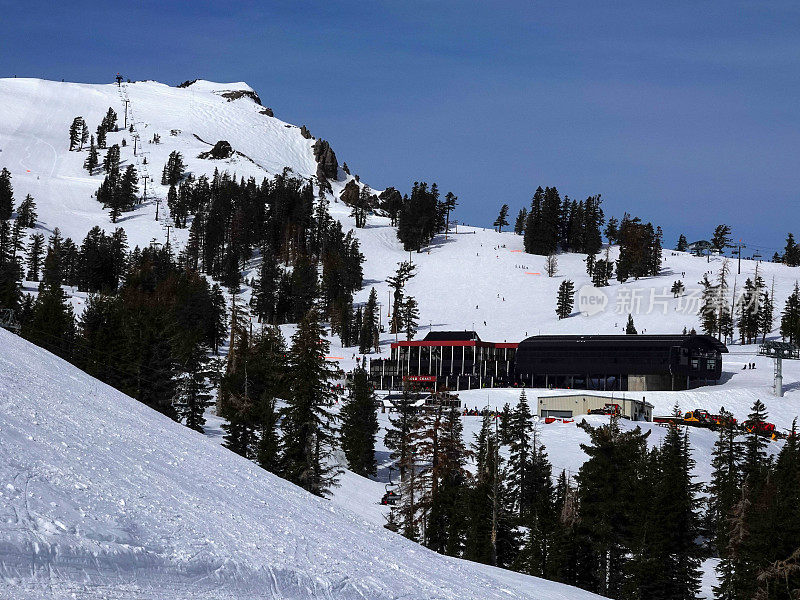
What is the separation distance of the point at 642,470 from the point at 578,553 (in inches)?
338

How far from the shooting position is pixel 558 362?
120m

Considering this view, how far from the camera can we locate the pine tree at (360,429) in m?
72.6

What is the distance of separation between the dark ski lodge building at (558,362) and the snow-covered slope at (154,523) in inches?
3182

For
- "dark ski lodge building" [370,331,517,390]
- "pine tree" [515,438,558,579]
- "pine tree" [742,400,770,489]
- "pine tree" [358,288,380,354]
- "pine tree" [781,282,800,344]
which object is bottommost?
"pine tree" [515,438,558,579]

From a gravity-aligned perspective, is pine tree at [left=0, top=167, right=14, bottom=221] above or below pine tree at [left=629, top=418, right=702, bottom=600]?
above

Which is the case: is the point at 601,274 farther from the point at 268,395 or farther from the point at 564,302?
the point at 268,395

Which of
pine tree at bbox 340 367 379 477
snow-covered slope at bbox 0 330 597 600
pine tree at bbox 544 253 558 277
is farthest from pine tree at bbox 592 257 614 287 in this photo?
snow-covered slope at bbox 0 330 597 600

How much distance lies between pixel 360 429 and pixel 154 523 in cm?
5766

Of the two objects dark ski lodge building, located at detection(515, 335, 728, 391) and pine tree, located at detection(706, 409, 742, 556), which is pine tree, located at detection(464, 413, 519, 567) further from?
dark ski lodge building, located at detection(515, 335, 728, 391)

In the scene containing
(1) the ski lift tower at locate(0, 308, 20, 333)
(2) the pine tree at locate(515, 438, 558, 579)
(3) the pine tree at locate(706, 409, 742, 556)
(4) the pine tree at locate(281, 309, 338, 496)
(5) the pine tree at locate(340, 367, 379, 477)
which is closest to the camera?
(4) the pine tree at locate(281, 309, 338, 496)

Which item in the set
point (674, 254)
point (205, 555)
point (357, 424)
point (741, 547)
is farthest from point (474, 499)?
point (674, 254)

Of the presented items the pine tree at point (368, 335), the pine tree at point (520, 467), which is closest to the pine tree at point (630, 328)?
the pine tree at point (368, 335)

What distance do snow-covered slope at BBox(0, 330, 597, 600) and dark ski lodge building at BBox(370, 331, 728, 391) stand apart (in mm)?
80822

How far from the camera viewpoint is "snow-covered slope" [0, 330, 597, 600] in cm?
1425
